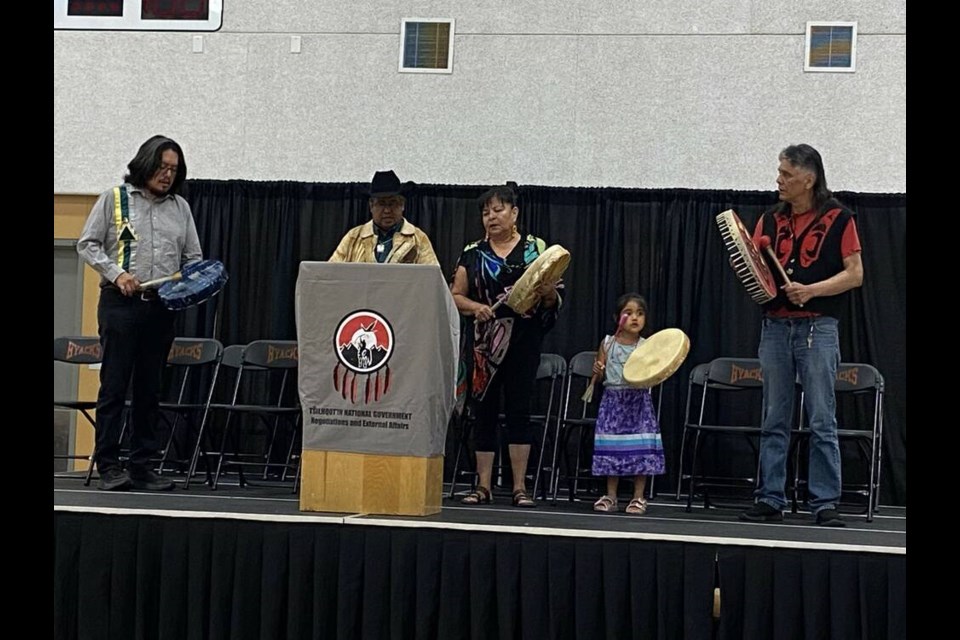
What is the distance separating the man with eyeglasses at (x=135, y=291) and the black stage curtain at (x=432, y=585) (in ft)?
3.93

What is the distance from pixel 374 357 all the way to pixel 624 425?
66.0 inches

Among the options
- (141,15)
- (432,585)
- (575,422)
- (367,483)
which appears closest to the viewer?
(432,585)

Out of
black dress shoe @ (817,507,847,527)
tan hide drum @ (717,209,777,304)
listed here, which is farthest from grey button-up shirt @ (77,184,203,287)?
black dress shoe @ (817,507,847,527)

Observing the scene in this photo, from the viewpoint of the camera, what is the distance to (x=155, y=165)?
5387mm

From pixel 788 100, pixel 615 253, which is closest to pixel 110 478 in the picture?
pixel 615 253

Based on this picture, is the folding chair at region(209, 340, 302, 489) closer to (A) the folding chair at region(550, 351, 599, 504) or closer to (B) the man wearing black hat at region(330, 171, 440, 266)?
(B) the man wearing black hat at region(330, 171, 440, 266)

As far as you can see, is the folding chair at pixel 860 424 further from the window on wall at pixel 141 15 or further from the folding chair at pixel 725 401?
the window on wall at pixel 141 15

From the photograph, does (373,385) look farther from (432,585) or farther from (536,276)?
(536,276)

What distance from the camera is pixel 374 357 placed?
4.54m

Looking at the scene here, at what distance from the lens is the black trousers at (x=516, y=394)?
5.54 metres

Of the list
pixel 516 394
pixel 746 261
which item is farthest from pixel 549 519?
pixel 746 261

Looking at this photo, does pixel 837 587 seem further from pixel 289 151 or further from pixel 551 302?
pixel 289 151

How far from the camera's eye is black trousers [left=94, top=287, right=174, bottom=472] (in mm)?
5367

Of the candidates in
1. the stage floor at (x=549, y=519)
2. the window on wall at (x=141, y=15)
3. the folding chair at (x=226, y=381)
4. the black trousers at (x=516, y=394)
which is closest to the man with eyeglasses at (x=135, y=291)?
the stage floor at (x=549, y=519)
